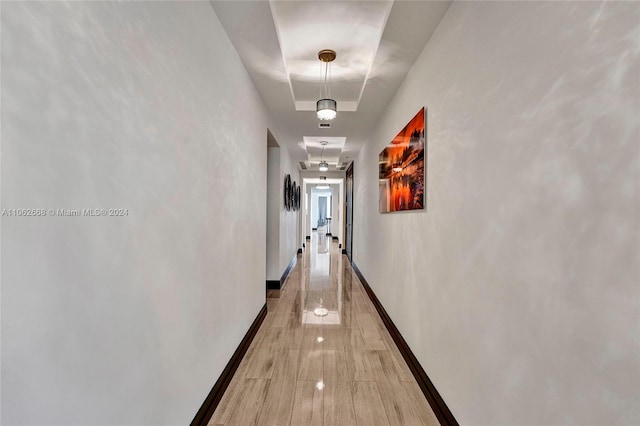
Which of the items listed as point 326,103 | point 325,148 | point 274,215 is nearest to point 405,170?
point 326,103

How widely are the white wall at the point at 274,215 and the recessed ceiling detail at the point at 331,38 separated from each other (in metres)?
1.77

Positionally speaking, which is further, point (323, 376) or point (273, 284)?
point (273, 284)

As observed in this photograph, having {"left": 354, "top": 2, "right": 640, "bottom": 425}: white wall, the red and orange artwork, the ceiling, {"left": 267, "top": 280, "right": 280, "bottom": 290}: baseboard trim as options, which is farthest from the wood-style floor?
the ceiling

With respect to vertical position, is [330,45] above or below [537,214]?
above

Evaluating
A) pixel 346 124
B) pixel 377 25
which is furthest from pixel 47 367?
pixel 346 124

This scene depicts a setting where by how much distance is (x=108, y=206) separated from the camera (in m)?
1.01

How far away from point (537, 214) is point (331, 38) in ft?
6.97

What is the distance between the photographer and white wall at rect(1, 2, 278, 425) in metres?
0.74

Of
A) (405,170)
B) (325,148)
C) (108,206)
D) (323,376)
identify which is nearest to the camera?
(108,206)

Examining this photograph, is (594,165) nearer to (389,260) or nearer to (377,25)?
(377,25)

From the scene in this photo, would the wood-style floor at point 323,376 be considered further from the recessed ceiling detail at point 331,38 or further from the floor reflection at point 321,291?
the recessed ceiling detail at point 331,38

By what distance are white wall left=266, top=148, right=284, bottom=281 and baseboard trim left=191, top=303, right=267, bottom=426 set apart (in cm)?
194

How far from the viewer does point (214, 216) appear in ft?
6.69

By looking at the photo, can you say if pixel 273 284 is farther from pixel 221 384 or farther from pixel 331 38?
pixel 331 38
